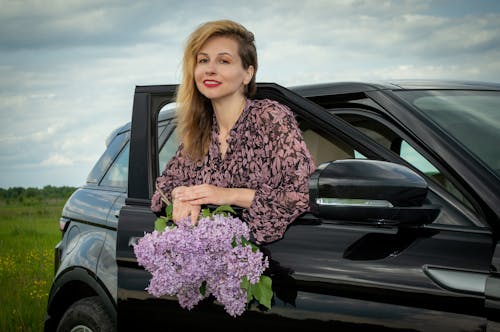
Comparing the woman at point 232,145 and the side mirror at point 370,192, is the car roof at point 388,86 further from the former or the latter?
the side mirror at point 370,192

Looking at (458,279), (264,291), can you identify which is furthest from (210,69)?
(458,279)

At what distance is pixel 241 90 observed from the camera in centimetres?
328

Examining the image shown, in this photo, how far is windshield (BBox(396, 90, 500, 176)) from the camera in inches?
105

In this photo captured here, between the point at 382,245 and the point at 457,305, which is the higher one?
the point at 382,245

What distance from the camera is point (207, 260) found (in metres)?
2.72

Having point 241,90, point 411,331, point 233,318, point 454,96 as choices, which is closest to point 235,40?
point 241,90

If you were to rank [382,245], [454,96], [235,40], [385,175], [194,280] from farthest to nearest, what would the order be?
[235,40] → [454,96] → [194,280] → [382,245] → [385,175]

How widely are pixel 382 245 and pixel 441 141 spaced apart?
42 centimetres

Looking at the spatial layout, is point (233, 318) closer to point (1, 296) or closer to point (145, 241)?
point (145, 241)

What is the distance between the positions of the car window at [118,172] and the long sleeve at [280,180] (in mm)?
1447

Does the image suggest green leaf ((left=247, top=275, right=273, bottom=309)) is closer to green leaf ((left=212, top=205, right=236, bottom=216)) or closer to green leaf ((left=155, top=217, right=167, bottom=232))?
green leaf ((left=212, top=205, right=236, bottom=216))

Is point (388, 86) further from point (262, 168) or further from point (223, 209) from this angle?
point (223, 209)

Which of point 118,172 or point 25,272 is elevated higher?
point 118,172

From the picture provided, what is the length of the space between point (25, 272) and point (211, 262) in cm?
856
